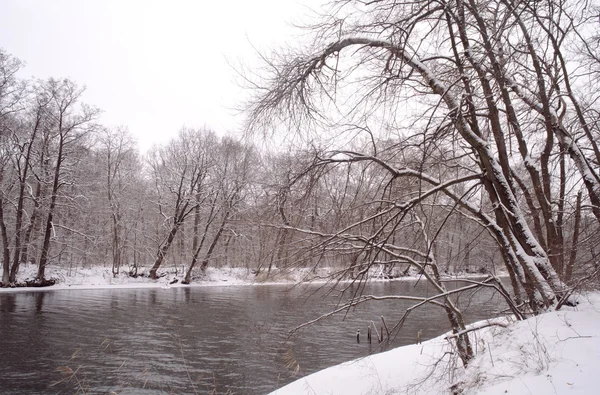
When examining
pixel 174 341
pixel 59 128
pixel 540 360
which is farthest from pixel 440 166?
pixel 59 128

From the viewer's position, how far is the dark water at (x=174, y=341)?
996 cm

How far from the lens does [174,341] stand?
14508 mm

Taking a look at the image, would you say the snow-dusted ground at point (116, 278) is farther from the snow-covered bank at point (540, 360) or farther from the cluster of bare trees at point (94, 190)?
the snow-covered bank at point (540, 360)

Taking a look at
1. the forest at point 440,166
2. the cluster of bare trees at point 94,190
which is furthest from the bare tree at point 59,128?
the forest at point 440,166

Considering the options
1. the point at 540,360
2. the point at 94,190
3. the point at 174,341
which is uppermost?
the point at 94,190

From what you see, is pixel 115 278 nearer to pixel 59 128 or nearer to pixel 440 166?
pixel 59 128

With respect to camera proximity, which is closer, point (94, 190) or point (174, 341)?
point (174, 341)

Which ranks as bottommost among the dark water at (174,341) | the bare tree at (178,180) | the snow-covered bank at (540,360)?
the dark water at (174,341)

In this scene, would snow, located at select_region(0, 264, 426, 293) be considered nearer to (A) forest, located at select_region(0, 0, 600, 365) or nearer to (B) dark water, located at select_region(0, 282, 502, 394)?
(B) dark water, located at select_region(0, 282, 502, 394)

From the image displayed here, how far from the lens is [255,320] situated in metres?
18.7

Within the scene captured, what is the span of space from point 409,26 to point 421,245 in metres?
4.62

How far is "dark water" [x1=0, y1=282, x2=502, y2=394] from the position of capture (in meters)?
9.96

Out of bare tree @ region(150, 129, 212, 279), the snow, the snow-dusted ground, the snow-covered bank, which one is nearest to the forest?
the snow-covered bank

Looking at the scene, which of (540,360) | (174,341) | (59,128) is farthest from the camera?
(59,128)
